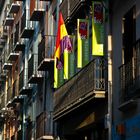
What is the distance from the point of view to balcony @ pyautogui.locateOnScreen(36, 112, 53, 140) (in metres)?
28.4

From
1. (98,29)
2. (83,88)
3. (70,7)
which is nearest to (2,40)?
(70,7)

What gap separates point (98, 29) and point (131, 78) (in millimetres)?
3527

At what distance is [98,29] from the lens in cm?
2020

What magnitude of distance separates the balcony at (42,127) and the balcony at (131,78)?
1086cm

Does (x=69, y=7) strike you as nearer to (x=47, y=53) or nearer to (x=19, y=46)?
(x=47, y=53)

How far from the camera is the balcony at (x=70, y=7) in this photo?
22467mm

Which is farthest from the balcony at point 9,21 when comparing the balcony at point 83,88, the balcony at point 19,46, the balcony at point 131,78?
the balcony at point 131,78

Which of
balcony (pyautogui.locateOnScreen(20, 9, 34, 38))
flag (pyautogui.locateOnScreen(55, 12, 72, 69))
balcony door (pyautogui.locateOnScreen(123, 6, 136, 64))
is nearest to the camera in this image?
balcony door (pyautogui.locateOnScreen(123, 6, 136, 64))

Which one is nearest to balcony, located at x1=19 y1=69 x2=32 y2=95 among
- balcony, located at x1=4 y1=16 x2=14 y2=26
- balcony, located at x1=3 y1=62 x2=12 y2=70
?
balcony, located at x1=3 y1=62 x2=12 y2=70

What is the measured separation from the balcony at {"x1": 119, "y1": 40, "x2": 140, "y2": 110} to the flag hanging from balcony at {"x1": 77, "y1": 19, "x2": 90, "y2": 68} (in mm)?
3311

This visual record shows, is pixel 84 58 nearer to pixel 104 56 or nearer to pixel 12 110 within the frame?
pixel 104 56

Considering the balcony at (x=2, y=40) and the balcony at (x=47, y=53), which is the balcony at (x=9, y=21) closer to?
the balcony at (x=2, y=40)

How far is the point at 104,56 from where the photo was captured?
65.8ft

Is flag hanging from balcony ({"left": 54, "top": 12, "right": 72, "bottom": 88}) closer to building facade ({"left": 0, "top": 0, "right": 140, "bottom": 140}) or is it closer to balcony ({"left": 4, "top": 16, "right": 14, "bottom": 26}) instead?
building facade ({"left": 0, "top": 0, "right": 140, "bottom": 140})
